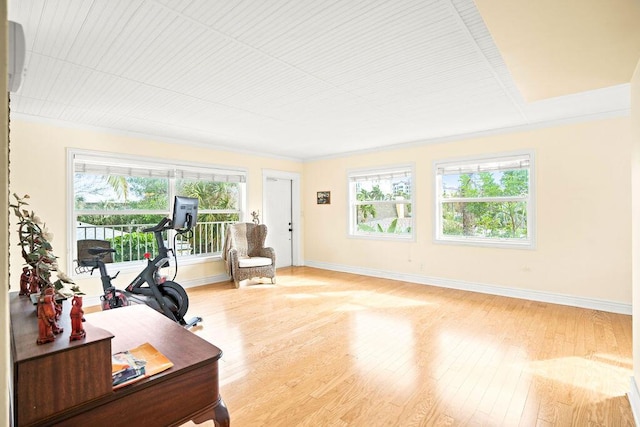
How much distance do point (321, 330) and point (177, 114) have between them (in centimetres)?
290

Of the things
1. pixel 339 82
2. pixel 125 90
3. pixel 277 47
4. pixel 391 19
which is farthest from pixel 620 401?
pixel 125 90

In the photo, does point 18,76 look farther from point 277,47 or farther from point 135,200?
point 135,200

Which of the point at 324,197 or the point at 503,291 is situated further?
the point at 324,197

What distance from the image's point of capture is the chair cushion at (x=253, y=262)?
506 centimetres

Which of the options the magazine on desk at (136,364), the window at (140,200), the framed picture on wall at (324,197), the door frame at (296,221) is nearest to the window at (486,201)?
the framed picture on wall at (324,197)

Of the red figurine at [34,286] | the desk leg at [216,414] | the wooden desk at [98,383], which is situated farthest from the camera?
the red figurine at [34,286]

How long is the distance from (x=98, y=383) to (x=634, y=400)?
110 inches

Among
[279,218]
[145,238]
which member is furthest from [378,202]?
[145,238]

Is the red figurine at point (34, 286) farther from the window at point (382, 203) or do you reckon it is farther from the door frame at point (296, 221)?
the door frame at point (296, 221)

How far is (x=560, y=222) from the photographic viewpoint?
408cm

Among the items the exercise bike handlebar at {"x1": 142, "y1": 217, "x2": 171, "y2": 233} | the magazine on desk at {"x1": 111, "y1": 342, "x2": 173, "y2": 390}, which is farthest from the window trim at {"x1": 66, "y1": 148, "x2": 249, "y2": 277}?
the magazine on desk at {"x1": 111, "y1": 342, "x2": 173, "y2": 390}

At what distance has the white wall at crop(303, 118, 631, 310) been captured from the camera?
147 inches

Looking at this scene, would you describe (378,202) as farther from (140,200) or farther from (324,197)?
(140,200)

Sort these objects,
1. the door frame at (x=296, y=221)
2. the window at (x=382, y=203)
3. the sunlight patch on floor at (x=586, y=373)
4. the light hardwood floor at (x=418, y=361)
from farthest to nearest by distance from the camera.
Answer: the door frame at (x=296, y=221)
the window at (x=382, y=203)
the sunlight patch on floor at (x=586, y=373)
the light hardwood floor at (x=418, y=361)
